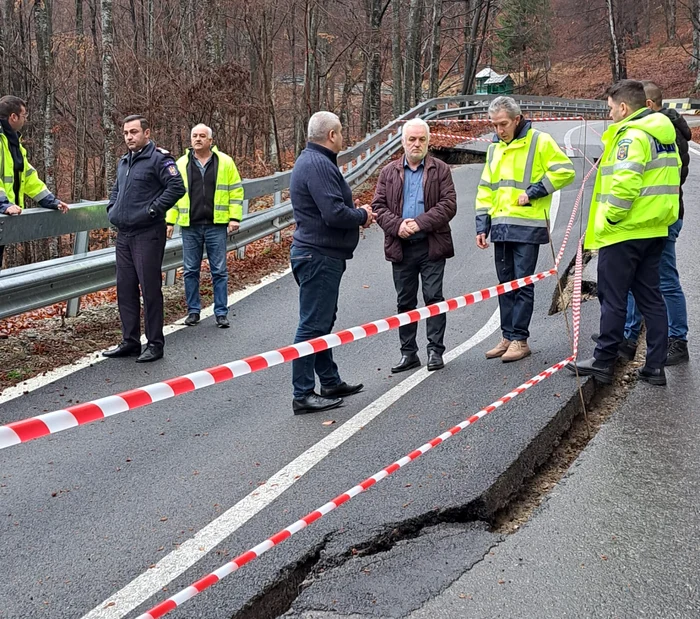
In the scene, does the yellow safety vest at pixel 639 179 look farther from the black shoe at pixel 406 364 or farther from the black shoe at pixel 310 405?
the black shoe at pixel 310 405

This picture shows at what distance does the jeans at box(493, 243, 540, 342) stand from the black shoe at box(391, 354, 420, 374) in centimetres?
78

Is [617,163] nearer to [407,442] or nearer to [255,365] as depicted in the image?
[407,442]

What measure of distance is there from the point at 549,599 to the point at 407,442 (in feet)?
5.90

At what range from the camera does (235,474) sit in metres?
4.54

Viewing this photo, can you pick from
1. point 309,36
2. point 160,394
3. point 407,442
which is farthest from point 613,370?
point 309,36

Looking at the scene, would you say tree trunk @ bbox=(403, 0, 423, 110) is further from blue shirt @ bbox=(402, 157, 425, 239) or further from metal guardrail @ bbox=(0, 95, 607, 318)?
blue shirt @ bbox=(402, 157, 425, 239)

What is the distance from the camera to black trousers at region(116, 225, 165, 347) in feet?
23.0

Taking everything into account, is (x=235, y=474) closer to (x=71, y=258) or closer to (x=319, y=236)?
(x=319, y=236)

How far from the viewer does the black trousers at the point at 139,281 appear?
23.0ft

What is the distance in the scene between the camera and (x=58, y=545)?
12.4ft

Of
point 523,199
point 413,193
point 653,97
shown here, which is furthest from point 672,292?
point 413,193

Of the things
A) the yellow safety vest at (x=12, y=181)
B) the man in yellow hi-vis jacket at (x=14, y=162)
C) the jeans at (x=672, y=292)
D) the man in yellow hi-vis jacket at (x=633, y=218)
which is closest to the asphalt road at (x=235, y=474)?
the man in yellow hi-vis jacket at (x=633, y=218)


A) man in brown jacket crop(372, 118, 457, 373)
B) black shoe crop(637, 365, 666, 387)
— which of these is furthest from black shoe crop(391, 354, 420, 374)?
black shoe crop(637, 365, 666, 387)

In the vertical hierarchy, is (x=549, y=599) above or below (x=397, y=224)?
below
